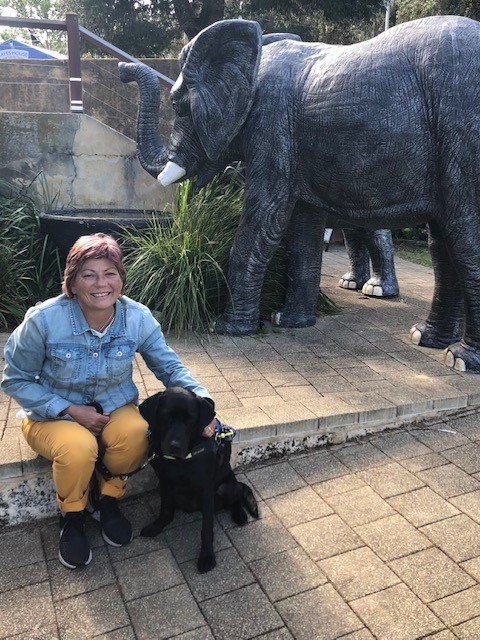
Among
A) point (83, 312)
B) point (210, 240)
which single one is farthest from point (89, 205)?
point (83, 312)

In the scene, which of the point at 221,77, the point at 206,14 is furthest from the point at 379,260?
the point at 206,14

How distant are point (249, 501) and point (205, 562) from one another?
394mm

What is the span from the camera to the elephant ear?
3.84 meters

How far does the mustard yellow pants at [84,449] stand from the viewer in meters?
2.15

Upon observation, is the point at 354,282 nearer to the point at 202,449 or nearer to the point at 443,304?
the point at 443,304

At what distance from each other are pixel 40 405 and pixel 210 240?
9.12 feet

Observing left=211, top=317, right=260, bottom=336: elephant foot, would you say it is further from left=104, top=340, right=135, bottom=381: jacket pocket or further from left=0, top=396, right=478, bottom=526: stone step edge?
left=104, top=340, right=135, bottom=381: jacket pocket

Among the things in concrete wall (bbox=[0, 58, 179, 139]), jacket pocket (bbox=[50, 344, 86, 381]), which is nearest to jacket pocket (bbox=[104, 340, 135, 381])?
jacket pocket (bbox=[50, 344, 86, 381])

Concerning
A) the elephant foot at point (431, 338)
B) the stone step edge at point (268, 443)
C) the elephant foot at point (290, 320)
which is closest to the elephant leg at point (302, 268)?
the elephant foot at point (290, 320)

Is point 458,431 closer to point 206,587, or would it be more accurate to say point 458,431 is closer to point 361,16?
point 206,587

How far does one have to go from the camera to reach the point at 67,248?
504cm

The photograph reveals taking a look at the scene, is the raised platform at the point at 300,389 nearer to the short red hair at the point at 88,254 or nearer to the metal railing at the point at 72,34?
the short red hair at the point at 88,254

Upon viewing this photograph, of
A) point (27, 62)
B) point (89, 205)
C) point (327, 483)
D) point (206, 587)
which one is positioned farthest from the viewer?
point (27, 62)

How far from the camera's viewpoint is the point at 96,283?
2.18 m
